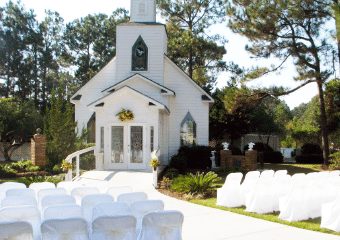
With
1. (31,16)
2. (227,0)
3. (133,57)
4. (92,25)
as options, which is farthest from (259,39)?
(31,16)

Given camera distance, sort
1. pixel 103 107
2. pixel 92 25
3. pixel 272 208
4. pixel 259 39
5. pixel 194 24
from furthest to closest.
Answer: pixel 92 25, pixel 194 24, pixel 259 39, pixel 103 107, pixel 272 208

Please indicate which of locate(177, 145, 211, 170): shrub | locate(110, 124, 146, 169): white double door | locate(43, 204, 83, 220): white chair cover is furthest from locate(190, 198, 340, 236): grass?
locate(177, 145, 211, 170): shrub

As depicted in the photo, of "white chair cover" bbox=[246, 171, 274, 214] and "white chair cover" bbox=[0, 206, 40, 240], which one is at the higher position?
"white chair cover" bbox=[0, 206, 40, 240]

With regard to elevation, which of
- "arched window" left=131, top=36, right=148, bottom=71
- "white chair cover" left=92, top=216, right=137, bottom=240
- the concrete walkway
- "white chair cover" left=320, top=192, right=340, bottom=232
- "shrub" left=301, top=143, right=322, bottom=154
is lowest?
the concrete walkway

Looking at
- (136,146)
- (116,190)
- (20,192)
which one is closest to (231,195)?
(116,190)

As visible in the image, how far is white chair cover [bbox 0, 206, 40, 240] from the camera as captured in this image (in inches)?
259

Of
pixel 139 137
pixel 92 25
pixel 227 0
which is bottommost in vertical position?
pixel 139 137

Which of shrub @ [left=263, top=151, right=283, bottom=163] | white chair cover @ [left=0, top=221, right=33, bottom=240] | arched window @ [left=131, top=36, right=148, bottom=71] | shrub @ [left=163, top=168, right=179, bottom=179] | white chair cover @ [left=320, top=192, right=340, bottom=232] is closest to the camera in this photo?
white chair cover @ [left=0, top=221, right=33, bottom=240]

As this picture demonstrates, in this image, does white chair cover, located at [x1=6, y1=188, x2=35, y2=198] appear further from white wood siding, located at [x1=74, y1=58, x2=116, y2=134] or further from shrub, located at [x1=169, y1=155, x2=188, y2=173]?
white wood siding, located at [x1=74, y1=58, x2=116, y2=134]

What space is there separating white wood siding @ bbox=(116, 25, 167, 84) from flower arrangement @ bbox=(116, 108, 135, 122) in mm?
4495

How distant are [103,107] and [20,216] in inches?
650

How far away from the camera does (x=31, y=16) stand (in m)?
54.2

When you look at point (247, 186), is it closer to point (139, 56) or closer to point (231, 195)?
point (231, 195)

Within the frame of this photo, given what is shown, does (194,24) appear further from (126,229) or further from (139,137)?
(126,229)
